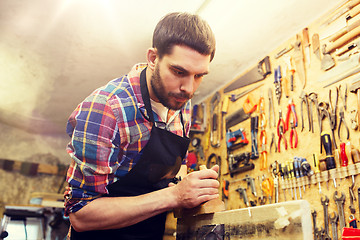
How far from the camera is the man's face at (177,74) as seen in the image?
1.48 m

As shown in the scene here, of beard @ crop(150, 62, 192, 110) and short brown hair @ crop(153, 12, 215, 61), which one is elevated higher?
short brown hair @ crop(153, 12, 215, 61)

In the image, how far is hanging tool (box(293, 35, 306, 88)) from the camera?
2811 mm

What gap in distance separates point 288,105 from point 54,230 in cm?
413

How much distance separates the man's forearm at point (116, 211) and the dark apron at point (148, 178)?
0.13m

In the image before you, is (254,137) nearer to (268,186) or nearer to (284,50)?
(268,186)

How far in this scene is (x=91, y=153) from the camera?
4.19 feet

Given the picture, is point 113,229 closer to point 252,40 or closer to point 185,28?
point 185,28

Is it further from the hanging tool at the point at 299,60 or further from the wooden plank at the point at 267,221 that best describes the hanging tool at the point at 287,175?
the wooden plank at the point at 267,221

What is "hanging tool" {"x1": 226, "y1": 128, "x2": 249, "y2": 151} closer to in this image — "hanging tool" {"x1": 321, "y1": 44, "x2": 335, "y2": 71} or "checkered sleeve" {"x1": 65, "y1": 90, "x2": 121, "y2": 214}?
"hanging tool" {"x1": 321, "y1": 44, "x2": 335, "y2": 71}

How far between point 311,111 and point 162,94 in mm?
1648

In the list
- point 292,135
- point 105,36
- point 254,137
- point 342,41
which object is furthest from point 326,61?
point 105,36

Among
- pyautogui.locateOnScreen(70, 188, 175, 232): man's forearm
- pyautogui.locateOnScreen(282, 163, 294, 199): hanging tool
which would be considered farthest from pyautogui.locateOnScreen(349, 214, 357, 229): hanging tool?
pyautogui.locateOnScreen(70, 188, 175, 232): man's forearm

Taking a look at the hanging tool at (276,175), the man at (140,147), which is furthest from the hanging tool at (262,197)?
the man at (140,147)

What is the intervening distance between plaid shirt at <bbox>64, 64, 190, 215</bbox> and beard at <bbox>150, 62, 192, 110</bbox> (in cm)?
9
